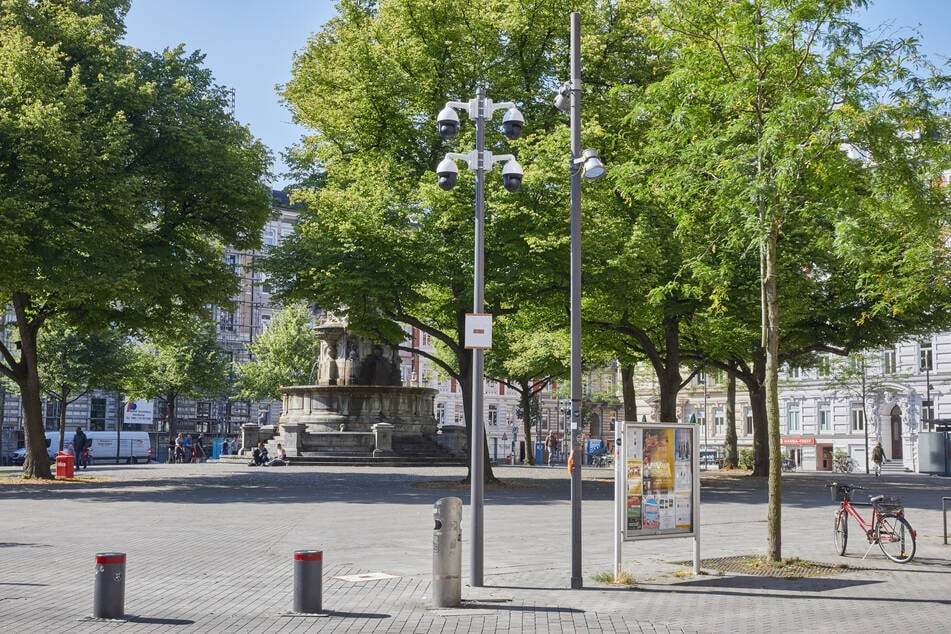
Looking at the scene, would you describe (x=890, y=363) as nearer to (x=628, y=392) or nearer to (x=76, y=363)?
(x=628, y=392)

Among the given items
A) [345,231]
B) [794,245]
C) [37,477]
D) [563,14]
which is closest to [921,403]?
[794,245]

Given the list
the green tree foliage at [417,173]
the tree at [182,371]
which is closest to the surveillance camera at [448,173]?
the green tree foliage at [417,173]

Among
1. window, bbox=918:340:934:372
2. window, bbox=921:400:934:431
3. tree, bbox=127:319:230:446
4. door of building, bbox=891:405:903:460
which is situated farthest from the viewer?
door of building, bbox=891:405:903:460

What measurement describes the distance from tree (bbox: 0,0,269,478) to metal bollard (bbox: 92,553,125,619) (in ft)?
57.0

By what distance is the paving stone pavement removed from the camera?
9.42m

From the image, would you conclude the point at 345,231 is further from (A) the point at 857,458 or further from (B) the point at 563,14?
(A) the point at 857,458

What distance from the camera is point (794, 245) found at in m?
28.4

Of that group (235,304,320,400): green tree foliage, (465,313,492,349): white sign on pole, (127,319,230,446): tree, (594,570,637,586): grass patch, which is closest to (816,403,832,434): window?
(235,304,320,400): green tree foliage

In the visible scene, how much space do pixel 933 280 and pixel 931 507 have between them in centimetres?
893

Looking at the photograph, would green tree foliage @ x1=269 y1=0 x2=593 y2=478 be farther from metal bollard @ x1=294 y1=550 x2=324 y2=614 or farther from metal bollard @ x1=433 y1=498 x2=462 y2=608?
metal bollard @ x1=294 y1=550 x2=324 y2=614

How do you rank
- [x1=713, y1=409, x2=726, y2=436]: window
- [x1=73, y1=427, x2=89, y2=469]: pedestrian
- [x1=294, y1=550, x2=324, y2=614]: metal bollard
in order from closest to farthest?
[x1=294, y1=550, x2=324, y2=614]: metal bollard → [x1=73, y1=427, x2=89, y2=469]: pedestrian → [x1=713, y1=409, x2=726, y2=436]: window

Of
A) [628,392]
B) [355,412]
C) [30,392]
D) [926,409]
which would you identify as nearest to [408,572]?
[30,392]

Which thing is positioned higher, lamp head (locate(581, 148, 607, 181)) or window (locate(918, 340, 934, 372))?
window (locate(918, 340, 934, 372))

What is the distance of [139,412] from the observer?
236ft
